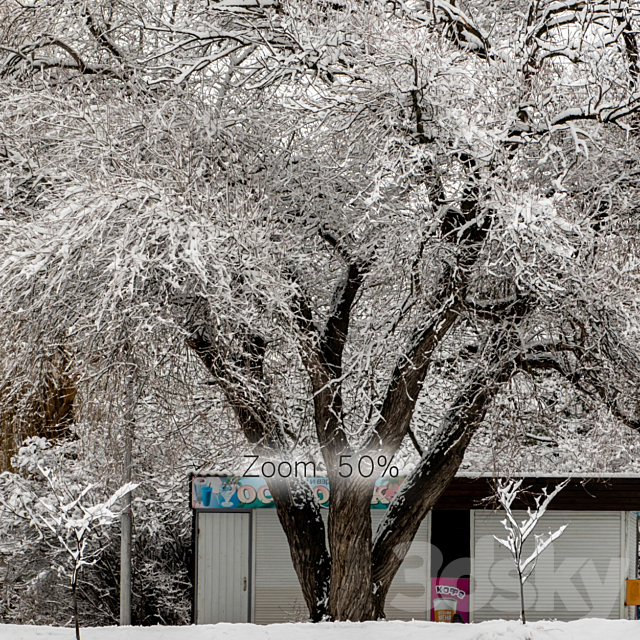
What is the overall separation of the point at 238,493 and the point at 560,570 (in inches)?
223

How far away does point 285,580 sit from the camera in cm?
1372

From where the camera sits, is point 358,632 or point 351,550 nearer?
point 358,632

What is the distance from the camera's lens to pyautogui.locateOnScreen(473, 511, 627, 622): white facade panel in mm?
13836

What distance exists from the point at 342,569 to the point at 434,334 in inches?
106

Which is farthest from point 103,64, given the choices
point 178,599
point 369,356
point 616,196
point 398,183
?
point 178,599

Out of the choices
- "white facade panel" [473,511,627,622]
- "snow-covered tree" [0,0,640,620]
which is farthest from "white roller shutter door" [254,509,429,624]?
"snow-covered tree" [0,0,640,620]

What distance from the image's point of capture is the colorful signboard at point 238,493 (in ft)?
43.2

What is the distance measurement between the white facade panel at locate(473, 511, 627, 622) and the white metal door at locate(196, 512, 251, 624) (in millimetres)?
3920

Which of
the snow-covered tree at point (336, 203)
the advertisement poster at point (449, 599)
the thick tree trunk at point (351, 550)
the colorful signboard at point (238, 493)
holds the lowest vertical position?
the advertisement poster at point (449, 599)

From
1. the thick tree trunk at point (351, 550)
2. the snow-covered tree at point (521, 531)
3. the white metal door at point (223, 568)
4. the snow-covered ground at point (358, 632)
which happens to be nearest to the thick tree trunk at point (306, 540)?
the thick tree trunk at point (351, 550)

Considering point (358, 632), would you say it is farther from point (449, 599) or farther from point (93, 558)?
point (93, 558)

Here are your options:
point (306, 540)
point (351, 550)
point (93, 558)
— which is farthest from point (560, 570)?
point (93, 558)

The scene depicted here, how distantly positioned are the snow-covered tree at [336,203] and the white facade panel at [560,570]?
18.7ft

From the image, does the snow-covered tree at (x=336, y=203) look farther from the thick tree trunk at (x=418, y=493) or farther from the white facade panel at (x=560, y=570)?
the white facade panel at (x=560, y=570)
